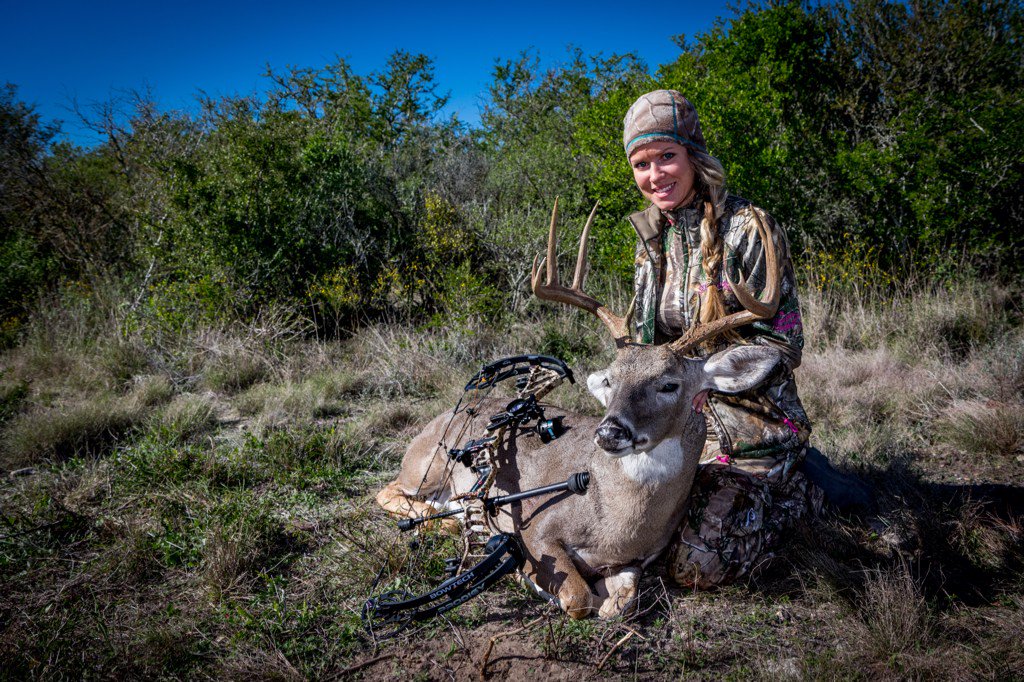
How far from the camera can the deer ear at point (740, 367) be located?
2574 mm

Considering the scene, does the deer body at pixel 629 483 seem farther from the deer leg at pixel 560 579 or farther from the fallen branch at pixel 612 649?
the fallen branch at pixel 612 649

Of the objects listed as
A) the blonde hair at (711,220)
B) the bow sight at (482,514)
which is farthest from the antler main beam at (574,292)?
the blonde hair at (711,220)

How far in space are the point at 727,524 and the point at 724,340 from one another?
0.94 meters

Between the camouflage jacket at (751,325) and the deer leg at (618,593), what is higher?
the camouflage jacket at (751,325)

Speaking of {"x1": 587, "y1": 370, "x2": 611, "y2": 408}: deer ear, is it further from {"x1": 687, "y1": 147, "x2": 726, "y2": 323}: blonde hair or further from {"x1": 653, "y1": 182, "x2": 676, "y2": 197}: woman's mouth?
{"x1": 653, "y1": 182, "x2": 676, "y2": 197}: woman's mouth

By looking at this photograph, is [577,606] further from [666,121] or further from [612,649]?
[666,121]

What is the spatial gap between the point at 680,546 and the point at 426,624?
4.17ft

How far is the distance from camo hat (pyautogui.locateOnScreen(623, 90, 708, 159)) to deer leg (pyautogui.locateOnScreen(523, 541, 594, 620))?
2.13 meters

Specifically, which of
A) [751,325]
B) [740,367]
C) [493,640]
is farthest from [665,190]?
[493,640]

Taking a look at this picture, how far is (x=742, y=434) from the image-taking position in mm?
2924

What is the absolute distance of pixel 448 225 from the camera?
8.73 m

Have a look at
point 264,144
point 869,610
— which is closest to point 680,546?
point 869,610

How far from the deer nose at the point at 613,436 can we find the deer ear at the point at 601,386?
461 millimetres

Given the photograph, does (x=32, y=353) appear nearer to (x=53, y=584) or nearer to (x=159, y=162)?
(x=159, y=162)
